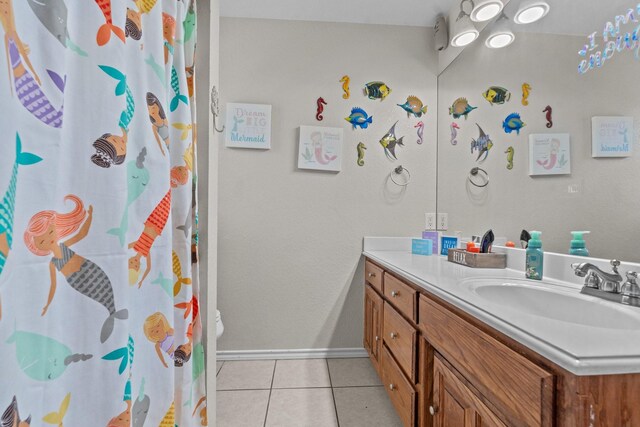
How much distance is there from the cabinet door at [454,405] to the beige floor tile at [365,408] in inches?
22.0

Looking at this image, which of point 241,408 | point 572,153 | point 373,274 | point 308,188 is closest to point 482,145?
point 572,153

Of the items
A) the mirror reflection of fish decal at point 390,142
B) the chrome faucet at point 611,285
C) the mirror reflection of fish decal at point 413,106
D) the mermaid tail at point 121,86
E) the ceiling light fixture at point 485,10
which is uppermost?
the ceiling light fixture at point 485,10

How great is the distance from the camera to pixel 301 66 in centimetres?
219

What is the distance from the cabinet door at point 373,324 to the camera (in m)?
1.75

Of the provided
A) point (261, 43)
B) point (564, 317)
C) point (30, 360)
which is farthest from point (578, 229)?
point (261, 43)

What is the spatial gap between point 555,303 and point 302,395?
1.37 metres

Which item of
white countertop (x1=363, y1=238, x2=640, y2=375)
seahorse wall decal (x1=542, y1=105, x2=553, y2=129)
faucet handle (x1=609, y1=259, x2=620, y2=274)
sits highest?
seahorse wall decal (x1=542, y1=105, x2=553, y2=129)

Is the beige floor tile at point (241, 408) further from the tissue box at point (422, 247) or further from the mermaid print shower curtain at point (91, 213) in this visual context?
the tissue box at point (422, 247)

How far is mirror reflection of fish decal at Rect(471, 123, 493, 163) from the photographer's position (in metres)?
1.69

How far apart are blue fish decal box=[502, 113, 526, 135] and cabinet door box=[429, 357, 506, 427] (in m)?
1.15

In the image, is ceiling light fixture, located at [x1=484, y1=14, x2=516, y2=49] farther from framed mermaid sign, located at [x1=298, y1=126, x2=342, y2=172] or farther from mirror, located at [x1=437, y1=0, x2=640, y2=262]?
framed mermaid sign, located at [x1=298, y1=126, x2=342, y2=172]

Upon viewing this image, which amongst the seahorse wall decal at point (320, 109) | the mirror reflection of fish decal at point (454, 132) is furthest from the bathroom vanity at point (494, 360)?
the seahorse wall decal at point (320, 109)

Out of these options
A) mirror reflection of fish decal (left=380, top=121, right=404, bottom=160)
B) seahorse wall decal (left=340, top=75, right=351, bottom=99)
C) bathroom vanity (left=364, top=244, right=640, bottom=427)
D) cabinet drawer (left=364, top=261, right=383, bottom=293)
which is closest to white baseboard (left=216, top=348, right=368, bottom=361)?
cabinet drawer (left=364, top=261, right=383, bottom=293)

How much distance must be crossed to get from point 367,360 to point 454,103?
76.7 inches
